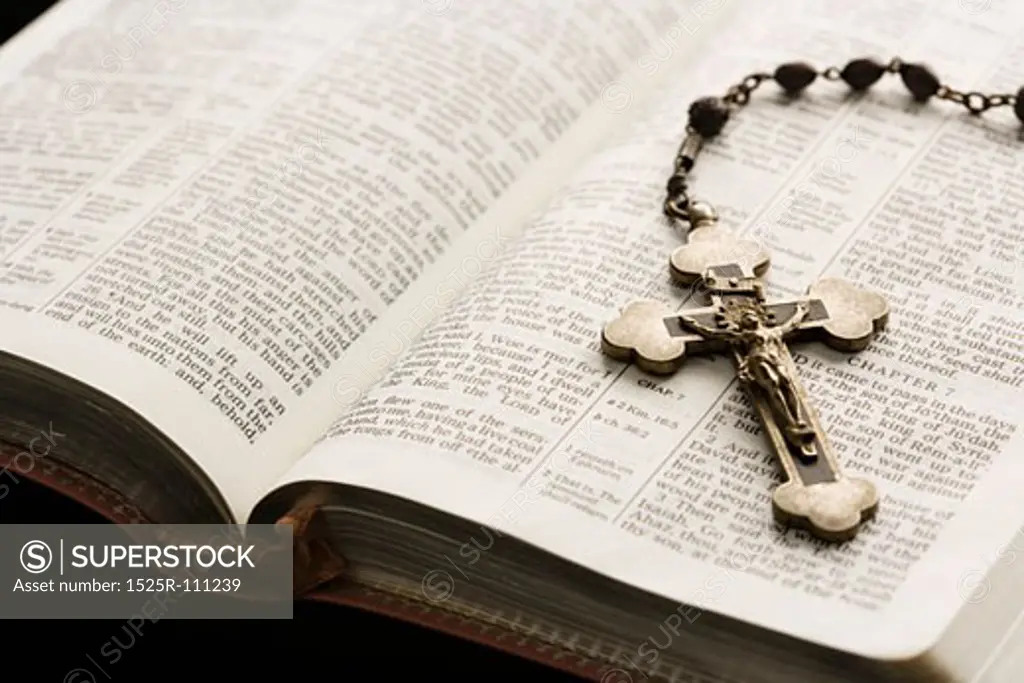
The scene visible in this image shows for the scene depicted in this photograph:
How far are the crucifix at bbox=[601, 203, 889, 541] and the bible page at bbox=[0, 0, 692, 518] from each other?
0.28 meters

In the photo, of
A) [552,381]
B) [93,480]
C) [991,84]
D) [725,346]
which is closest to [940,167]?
[991,84]

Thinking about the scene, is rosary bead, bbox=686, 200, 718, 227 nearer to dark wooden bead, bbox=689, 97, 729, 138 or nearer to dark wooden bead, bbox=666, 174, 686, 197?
dark wooden bead, bbox=666, 174, 686, 197

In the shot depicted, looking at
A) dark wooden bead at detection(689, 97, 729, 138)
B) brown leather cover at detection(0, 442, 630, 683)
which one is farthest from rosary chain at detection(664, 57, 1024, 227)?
brown leather cover at detection(0, 442, 630, 683)

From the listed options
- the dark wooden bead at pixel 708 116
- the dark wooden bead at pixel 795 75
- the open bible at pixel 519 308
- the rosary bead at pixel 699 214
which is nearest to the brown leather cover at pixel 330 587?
the open bible at pixel 519 308

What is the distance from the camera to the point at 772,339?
1.25 m

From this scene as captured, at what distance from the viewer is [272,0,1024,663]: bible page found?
109cm

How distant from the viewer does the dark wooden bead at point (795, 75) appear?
158cm

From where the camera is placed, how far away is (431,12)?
1751mm

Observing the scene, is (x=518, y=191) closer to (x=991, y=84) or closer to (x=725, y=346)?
(x=725, y=346)

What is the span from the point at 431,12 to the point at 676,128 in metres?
0.36

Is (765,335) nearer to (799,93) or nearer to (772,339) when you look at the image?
(772,339)

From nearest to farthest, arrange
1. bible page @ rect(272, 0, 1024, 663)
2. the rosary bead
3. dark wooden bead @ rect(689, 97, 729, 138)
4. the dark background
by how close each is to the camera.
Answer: bible page @ rect(272, 0, 1024, 663) < the dark background < the rosary bead < dark wooden bead @ rect(689, 97, 729, 138)

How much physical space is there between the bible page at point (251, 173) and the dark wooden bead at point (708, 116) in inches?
7.1

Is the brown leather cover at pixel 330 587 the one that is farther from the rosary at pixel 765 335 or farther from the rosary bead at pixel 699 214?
the rosary bead at pixel 699 214
